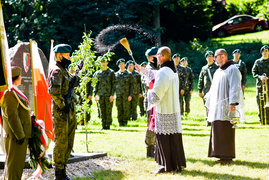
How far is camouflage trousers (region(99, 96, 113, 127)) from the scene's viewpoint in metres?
14.9

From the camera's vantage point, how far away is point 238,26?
3919cm

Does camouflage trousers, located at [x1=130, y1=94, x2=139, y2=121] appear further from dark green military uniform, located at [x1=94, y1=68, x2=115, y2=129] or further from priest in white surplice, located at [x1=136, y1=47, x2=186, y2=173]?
priest in white surplice, located at [x1=136, y1=47, x2=186, y2=173]

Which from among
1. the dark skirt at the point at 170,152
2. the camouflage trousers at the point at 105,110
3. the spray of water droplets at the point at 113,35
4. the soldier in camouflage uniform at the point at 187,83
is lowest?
the dark skirt at the point at 170,152

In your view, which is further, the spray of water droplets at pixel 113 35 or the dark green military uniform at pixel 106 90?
the spray of water droplets at pixel 113 35

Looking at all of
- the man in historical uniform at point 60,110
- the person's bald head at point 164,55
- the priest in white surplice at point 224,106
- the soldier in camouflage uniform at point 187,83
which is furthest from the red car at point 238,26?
the man in historical uniform at point 60,110

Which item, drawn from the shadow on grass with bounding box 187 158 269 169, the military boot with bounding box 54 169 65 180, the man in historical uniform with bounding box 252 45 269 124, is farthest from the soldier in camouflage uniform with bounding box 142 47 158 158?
the man in historical uniform with bounding box 252 45 269 124

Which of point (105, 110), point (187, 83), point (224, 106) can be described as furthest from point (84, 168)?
point (187, 83)

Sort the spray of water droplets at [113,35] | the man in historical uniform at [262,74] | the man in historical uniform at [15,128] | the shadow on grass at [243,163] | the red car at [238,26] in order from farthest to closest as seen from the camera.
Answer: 1. the red car at [238,26]
2. the spray of water droplets at [113,35]
3. the man in historical uniform at [262,74]
4. the shadow on grass at [243,163]
5. the man in historical uniform at [15,128]

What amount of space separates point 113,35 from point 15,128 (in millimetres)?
20574

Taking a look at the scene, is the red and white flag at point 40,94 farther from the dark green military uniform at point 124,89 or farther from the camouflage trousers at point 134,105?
the camouflage trousers at point 134,105

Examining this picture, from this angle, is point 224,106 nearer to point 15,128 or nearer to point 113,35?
point 15,128

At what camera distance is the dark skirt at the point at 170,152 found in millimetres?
7645

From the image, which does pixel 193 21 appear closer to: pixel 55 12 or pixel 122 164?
pixel 55 12

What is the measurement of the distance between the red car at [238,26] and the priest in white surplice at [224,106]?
31.3 metres
